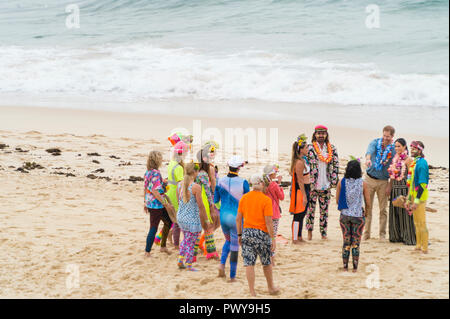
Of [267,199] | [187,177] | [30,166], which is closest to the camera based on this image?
[267,199]

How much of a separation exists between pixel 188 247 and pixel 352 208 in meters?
1.98

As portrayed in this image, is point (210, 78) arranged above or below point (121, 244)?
above

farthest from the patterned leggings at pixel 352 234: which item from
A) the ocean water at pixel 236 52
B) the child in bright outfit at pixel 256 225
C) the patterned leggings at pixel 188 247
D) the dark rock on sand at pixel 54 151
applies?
the ocean water at pixel 236 52

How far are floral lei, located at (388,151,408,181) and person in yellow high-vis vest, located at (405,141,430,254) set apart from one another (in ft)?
0.90

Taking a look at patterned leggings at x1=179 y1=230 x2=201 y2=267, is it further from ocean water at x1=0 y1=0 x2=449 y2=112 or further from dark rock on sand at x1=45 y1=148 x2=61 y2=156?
ocean water at x1=0 y1=0 x2=449 y2=112

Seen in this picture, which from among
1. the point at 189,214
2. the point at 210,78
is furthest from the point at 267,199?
the point at 210,78

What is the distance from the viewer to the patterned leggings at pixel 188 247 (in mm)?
6637

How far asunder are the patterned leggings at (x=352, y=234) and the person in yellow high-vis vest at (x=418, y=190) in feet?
3.09

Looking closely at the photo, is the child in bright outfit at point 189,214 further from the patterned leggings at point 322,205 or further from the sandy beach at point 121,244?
the patterned leggings at point 322,205

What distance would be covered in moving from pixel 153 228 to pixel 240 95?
14.6 meters

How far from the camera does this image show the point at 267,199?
18.8ft

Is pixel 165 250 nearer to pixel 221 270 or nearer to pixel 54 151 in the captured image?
pixel 221 270

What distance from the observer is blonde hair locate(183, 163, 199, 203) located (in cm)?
636

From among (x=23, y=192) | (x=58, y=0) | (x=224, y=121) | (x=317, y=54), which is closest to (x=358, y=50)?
(x=317, y=54)
